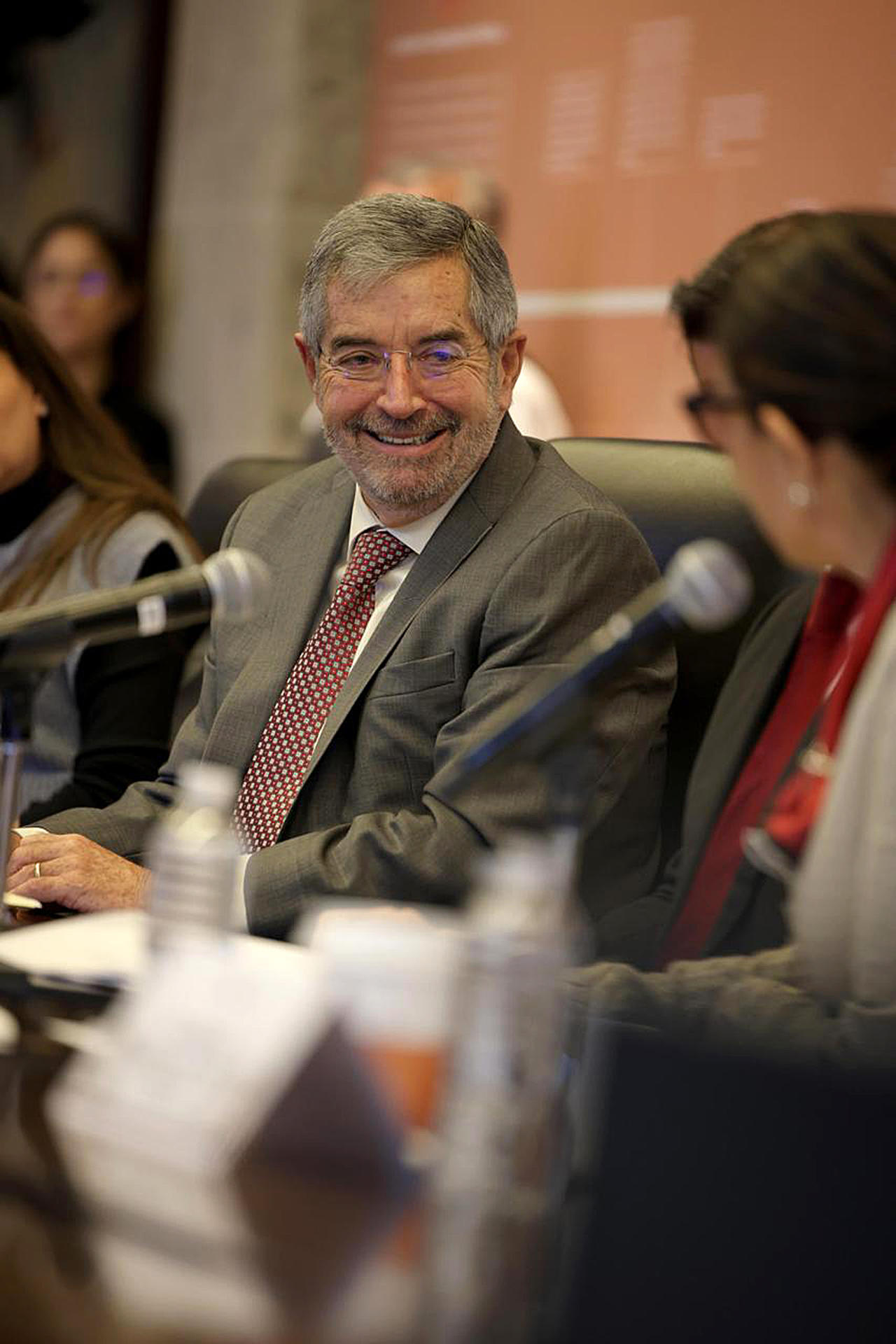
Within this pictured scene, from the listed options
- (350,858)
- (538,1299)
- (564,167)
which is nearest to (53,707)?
(350,858)

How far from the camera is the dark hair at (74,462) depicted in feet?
8.32

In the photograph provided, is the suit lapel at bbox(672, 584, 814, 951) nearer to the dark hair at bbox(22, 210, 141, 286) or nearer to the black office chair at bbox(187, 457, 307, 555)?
the black office chair at bbox(187, 457, 307, 555)

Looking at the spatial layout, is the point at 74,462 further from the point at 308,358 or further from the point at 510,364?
the point at 510,364

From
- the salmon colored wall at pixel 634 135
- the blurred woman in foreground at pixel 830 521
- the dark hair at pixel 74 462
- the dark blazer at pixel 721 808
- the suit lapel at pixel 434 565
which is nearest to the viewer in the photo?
the blurred woman in foreground at pixel 830 521

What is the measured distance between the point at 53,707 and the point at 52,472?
1.37 feet

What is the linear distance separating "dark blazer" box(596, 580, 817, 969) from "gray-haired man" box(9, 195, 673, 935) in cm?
9

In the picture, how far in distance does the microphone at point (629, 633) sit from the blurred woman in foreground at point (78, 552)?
4.37 ft

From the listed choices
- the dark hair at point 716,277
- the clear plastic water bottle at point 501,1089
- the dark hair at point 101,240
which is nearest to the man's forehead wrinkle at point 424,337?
the dark hair at point 716,277

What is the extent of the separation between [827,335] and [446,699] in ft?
2.55

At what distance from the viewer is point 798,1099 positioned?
2.54 feet

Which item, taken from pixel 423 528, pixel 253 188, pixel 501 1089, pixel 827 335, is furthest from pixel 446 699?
pixel 253 188

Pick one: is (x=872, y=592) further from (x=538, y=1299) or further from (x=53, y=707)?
(x=53, y=707)

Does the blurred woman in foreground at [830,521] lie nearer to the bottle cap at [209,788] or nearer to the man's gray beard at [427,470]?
the bottle cap at [209,788]

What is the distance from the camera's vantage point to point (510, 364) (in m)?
2.05
